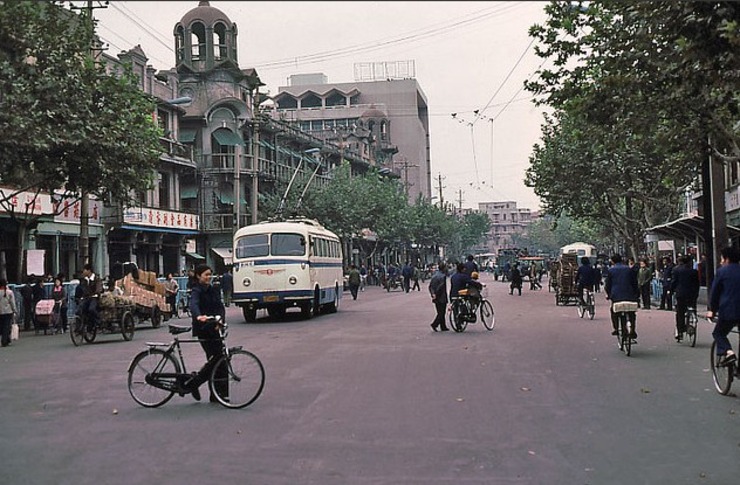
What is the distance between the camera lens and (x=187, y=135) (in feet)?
162

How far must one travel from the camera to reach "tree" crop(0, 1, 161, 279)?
20.7 meters

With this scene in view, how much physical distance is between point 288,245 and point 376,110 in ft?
249

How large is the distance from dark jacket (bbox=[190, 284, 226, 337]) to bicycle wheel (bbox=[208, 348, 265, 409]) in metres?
0.46

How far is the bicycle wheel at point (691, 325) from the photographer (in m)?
16.0

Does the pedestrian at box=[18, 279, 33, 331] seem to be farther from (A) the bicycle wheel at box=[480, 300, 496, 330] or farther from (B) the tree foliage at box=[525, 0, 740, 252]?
(B) the tree foliage at box=[525, 0, 740, 252]

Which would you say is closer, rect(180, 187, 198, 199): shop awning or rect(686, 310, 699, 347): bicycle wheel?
rect(686, 310, 699, 347): bicycle wheel

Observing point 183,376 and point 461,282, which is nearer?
point 183,376

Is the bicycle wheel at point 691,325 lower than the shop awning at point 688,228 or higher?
lower

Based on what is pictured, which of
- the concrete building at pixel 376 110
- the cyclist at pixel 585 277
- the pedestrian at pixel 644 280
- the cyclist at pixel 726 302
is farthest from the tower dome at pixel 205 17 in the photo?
the concrete building at pixel 376 110

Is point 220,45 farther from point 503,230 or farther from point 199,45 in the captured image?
point 503,230

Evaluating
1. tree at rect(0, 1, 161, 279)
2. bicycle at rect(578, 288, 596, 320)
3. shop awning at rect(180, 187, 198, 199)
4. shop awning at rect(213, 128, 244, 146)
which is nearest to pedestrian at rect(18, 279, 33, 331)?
tree at rect(0, 1, 161, 279)

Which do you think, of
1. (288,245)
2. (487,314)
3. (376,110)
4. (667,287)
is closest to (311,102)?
(376,110)

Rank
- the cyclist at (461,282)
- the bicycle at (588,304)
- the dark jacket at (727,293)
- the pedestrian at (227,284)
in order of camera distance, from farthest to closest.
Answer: the pedestrian at (227,284) → the bicycle at (588,304) → the cyclist at (461,282) → the dark jacket at (727,293)

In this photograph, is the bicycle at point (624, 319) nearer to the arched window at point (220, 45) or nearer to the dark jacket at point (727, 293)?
the dark jacket at point (727, 293)
